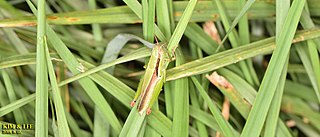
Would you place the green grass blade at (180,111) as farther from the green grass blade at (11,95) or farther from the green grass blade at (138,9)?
the green grass blade at (11,95)

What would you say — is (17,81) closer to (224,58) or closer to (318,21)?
(224,58)

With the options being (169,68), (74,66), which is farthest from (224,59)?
(74,66)

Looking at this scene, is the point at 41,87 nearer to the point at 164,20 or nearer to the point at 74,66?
the point at 74,66

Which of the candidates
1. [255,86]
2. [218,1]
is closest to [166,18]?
[218,1]

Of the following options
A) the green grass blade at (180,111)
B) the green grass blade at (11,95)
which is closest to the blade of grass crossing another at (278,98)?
the green grass blade at (180,111)

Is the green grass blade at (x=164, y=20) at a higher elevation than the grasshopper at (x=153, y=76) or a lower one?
higher
